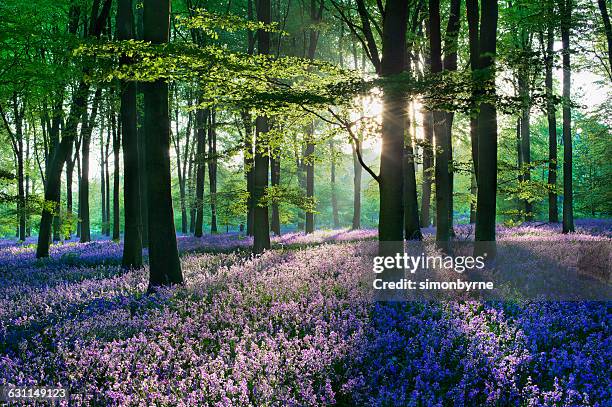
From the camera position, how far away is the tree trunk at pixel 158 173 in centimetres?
836

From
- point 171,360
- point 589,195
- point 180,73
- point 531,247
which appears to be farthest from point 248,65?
point 589,195

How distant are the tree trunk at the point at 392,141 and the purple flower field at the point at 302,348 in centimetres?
121

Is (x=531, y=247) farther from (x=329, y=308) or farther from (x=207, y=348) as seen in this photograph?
(x=207, y=348)

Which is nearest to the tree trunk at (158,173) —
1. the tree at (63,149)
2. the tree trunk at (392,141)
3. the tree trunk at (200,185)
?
the tree trunk at (392,141)

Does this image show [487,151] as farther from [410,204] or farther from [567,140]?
[567,140]

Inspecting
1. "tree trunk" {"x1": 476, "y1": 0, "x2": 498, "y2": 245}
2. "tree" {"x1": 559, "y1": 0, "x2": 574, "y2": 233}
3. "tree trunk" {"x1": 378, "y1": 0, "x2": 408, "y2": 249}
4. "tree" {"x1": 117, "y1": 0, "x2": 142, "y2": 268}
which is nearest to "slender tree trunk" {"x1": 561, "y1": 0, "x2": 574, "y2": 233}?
"tree" {"x1": 559, "y1": 0, "x2": 574, "y2": 233}

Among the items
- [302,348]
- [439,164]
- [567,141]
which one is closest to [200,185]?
[439,164]

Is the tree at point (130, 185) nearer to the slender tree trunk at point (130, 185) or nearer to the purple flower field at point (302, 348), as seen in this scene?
the slender tree trunk at point (130, 185)

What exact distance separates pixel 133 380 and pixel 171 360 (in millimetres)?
644

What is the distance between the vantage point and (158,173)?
8.46m

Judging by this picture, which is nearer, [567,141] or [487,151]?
[487,151]

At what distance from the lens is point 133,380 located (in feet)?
13.6

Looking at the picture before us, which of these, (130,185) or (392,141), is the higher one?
(392,141)

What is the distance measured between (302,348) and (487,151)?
6.47 meters
